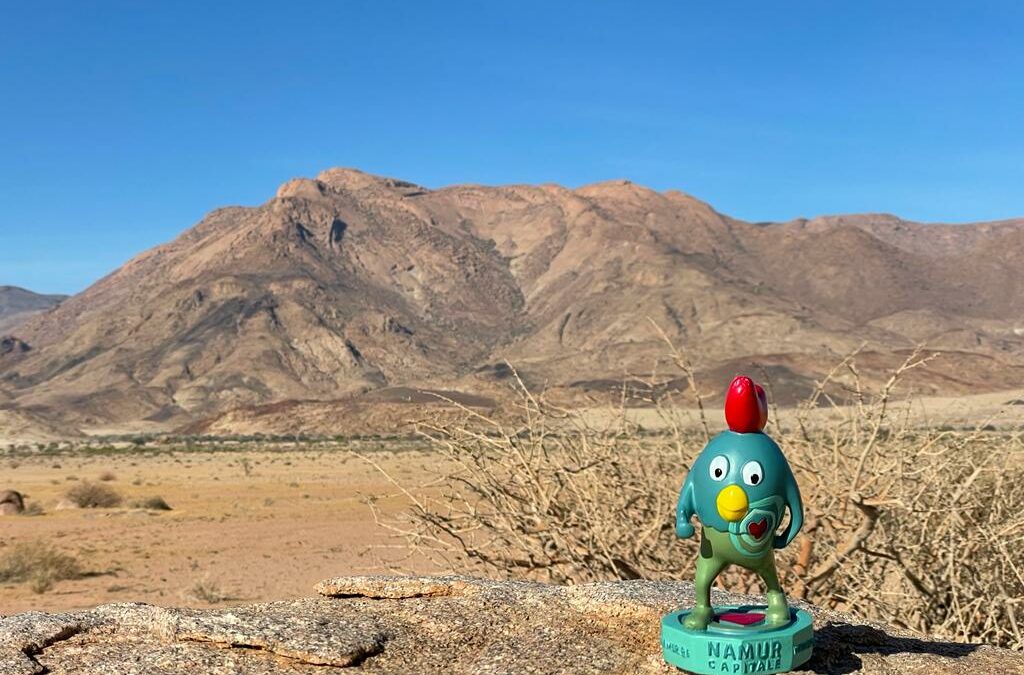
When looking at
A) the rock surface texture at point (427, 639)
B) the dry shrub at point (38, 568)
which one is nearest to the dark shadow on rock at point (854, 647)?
the rock surface texture at point (427, 639)

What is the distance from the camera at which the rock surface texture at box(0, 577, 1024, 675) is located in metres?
3.81

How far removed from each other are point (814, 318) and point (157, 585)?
3644 inches

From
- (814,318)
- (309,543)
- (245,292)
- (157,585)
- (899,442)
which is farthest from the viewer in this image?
(245,292)

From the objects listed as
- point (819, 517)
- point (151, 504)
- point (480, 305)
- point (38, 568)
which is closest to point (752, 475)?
point (819, 517)

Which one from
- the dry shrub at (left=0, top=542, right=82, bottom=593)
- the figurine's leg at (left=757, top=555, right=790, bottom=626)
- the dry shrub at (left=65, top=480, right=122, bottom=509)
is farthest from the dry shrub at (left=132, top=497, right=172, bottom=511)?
the figurine's leg at (left=757, top=555, right=790, bottom=626)

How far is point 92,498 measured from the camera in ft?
78.7

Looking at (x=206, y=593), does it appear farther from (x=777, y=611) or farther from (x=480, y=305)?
(x=480, y=305)

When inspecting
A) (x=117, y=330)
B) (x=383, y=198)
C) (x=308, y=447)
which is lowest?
(x=308, y=447)

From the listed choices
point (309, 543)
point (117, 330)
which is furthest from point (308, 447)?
point (117, 330)

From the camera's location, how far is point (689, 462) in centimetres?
674

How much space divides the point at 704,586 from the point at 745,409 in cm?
65

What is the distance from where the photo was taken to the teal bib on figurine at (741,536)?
3516 millimetres

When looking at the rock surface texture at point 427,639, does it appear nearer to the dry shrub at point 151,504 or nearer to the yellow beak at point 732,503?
the yellow beak at point 732,503

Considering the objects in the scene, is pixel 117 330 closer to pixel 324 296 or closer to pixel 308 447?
pixel 324 296
